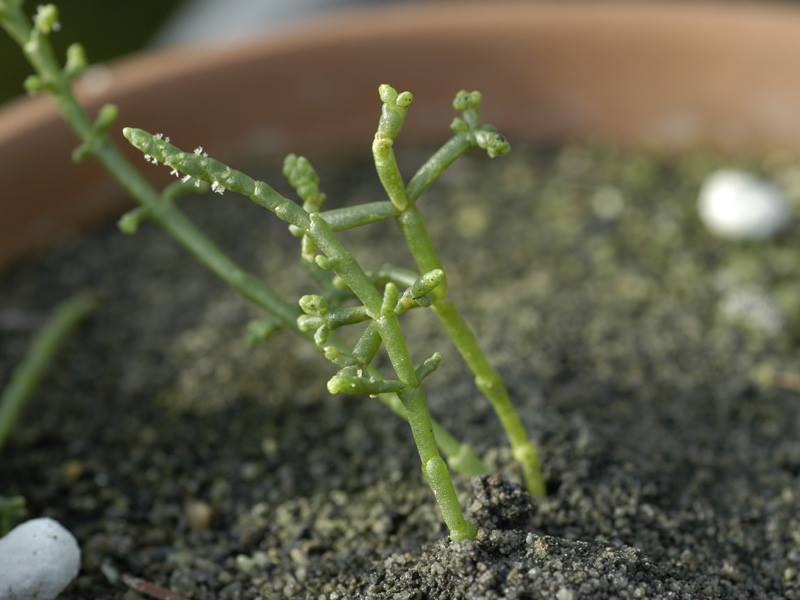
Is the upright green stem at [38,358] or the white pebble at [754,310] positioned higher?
the upright green stem at [38,358]

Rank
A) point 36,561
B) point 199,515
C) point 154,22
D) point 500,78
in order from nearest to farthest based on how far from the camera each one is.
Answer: point 36,561 < point 199,515 < point 500,78 < point 154,22

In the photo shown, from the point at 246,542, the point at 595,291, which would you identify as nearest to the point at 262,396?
the point at 246,542

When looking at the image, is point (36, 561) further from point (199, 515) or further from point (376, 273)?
point (376, 273)

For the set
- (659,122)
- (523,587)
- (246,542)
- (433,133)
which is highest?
(433,133)

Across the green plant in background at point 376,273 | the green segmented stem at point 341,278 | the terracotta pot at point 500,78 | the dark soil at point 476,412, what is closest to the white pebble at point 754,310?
the dark soil at point 476,412

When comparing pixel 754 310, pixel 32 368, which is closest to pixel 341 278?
pixel 32 368

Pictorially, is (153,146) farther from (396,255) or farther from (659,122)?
(659,122)

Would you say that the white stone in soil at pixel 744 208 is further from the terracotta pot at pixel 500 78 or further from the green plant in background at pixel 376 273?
the green plant in background at pixel 376 273
